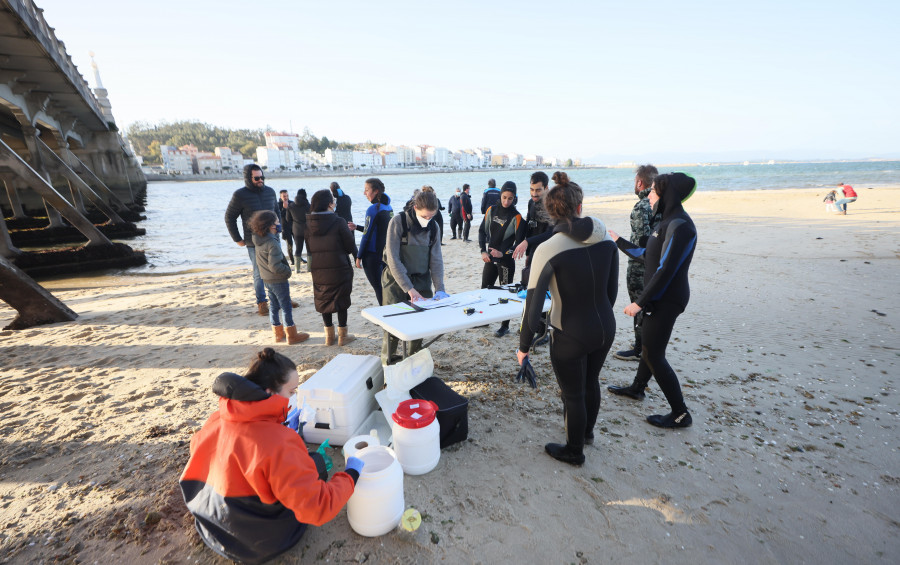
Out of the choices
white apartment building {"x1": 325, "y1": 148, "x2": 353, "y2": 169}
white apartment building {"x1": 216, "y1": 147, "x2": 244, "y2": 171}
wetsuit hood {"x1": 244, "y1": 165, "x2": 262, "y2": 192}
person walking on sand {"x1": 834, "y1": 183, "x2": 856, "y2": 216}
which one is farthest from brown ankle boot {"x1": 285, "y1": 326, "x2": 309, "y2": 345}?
white apartment building {"x1": 325, "y1": 148, "x2": 353, "y2": 169}

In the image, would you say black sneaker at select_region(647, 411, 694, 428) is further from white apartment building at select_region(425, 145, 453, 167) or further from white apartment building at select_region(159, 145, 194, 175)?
white apartment building at select_region(425, 145, 453, 167)

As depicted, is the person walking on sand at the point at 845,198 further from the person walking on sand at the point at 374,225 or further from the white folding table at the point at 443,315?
the person walking on sand at the point at 374,225

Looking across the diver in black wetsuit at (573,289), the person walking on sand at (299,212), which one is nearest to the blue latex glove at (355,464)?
the diver in black wetsuit at (573,289)

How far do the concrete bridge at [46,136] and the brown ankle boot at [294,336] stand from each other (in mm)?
4247

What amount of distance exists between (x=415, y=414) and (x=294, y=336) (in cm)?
295

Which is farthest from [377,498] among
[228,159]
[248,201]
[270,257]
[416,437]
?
[228,159]

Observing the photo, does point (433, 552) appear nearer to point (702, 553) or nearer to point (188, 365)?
point (702, 553)

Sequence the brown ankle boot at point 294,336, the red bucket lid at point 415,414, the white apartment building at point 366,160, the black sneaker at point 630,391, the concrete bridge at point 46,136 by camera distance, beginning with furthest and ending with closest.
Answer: the white apartment building at point 366,160, the concrete bridge at point 46,136, the brown ankle boot at point 294,336, the black sneaker at point 630,391, the red bucket lid at point 415,414

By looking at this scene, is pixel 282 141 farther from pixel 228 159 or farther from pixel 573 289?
pixel 573 289

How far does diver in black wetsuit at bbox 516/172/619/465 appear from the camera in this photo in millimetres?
2277

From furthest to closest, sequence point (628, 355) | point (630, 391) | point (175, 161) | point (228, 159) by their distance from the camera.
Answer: point (228, 159) → point (175, 161) → point (628, 355) → point (630, 391)

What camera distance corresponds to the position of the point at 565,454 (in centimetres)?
280

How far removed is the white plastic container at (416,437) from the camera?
8.68 ft

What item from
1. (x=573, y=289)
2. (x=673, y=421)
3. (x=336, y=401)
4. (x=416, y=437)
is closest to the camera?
(x=573, y=289)
